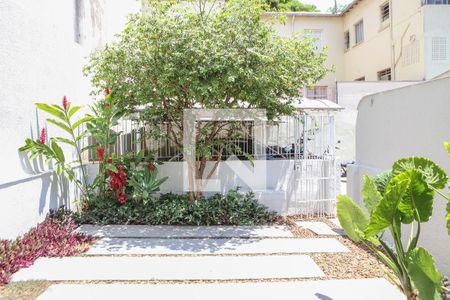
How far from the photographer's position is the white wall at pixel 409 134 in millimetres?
5145

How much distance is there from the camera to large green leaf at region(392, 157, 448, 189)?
381cm

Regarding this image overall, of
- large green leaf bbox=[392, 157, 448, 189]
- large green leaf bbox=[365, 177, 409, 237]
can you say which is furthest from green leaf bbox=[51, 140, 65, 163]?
large green leaf bbox=[392, 157, 448, 189]

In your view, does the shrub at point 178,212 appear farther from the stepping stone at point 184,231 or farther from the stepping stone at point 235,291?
the stepping stone at point 235,291

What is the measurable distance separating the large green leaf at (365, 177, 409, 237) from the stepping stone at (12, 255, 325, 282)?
1.81 metres

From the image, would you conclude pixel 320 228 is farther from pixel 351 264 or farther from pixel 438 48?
pixel 438 48

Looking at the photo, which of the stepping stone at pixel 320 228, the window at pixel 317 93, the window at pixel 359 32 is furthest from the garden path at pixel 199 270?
the window at pixel 359 32

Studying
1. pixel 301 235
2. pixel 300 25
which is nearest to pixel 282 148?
pixel 301 235

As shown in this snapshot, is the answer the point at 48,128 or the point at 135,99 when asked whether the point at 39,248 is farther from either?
the point at 135,99

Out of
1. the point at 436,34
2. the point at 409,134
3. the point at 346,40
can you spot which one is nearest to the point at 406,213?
the point at 409,134

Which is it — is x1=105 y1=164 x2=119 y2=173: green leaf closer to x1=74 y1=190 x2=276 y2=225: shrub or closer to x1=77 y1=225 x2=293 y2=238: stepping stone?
x1=74 y1=190 x2=276 y2=225: shrub

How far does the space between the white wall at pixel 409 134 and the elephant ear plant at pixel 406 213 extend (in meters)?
1.40

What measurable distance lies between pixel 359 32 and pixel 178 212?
1905cm

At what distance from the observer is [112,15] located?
13.2 meters

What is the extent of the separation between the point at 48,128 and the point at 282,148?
5988 millimetres
